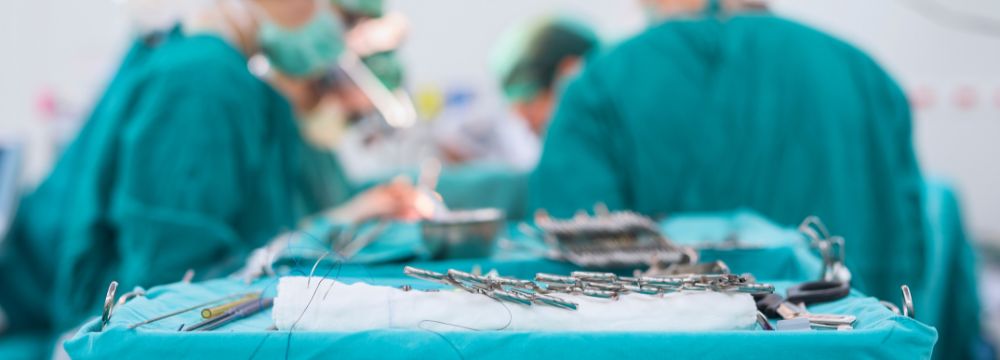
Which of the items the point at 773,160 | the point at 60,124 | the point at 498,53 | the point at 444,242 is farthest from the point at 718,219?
the point at 60,124

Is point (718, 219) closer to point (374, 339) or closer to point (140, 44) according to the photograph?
point (374, 339)

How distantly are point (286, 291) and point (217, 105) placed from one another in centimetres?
115

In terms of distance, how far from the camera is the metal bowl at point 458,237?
4.30 ft

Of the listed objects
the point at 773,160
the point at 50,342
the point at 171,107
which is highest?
the point at 171,107

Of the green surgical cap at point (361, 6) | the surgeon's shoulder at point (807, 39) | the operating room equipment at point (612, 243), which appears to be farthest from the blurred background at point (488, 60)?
the operating room equipment at point (612, 243)

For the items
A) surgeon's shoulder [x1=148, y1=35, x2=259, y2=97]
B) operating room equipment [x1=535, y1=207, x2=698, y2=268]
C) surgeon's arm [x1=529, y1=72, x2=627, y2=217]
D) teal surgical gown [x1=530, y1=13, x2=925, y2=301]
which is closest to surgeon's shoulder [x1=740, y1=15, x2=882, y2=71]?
teal surgical gown [x1=530, y1=13, x2=925, y2=301]

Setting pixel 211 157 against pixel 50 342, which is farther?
pixel 50 342

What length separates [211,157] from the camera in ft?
6.05

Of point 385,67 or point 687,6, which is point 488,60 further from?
point 687,6

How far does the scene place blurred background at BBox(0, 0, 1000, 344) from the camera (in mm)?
4598

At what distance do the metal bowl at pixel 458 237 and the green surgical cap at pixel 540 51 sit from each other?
2.13 meters

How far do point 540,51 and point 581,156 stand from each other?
1.49 meters

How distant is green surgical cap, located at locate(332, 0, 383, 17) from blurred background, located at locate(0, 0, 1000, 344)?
4.89 feet

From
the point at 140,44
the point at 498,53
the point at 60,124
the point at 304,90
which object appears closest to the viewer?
the point at 140,44
